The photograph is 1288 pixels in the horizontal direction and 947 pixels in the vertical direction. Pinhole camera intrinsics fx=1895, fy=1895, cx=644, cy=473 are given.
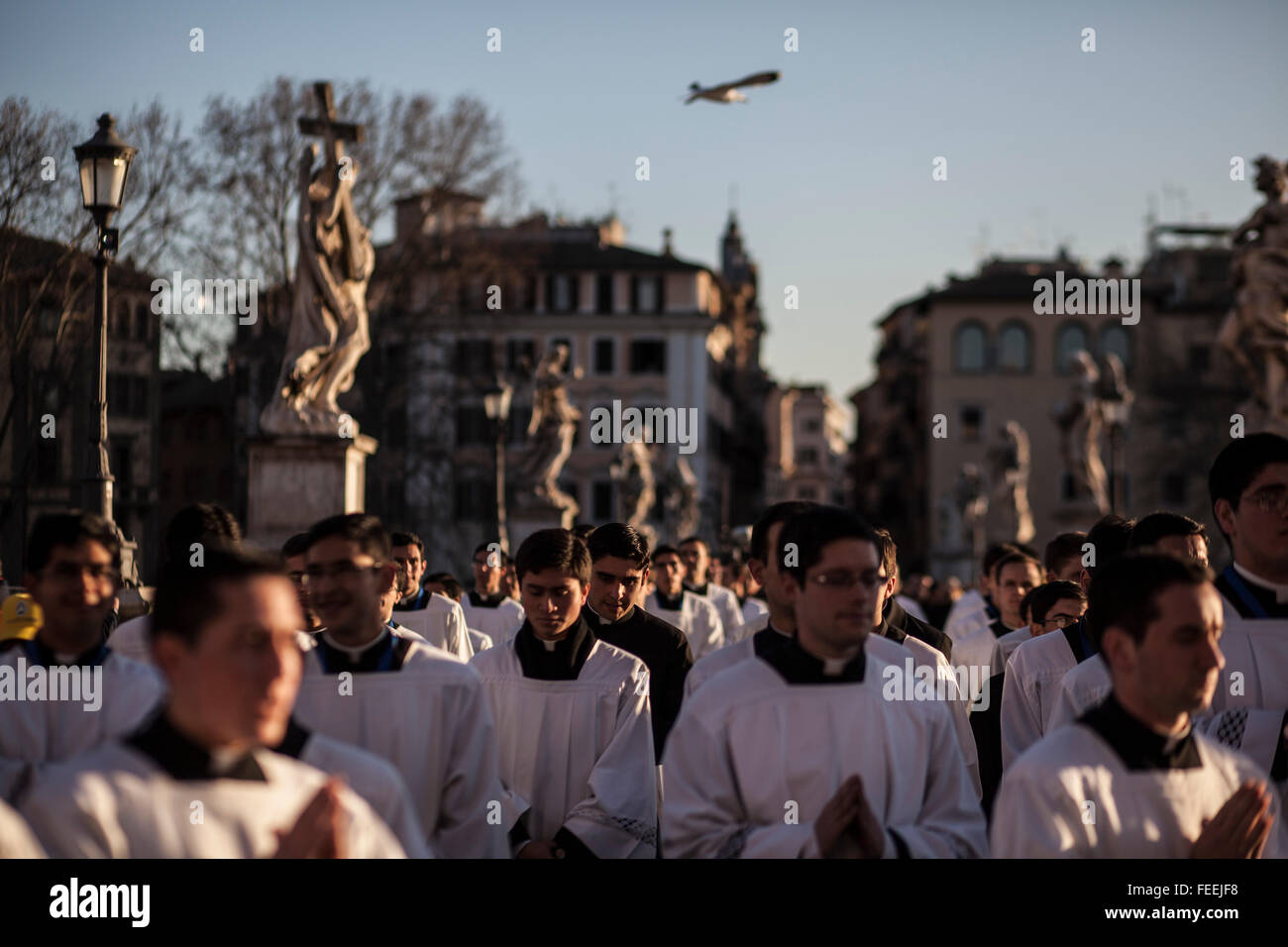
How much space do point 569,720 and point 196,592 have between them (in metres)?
4.03

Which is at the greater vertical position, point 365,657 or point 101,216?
point 101,216

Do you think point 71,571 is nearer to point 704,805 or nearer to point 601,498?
point 704,805

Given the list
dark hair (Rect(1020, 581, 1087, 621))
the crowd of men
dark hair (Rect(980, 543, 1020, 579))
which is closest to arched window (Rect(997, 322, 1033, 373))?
dark hair (Rect(980, 543, 1020, 579))

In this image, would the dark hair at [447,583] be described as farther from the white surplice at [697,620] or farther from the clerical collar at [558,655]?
the clerical collar at [558,655]

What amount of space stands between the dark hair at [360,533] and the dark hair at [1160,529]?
3510 millimetres

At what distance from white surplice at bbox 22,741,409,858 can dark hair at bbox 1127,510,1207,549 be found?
462cm

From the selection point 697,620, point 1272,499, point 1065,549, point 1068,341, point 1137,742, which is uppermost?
point 1068,341

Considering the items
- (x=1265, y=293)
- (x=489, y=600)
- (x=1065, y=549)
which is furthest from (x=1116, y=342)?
(x=1065, y=549)

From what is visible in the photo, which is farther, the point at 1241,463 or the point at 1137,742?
the point at 1241,463

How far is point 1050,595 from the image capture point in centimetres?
958

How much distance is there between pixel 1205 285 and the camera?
3693 inches

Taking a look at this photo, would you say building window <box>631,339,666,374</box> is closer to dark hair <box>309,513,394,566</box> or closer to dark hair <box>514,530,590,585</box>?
dark hair <box>514,530,590,585</box>
